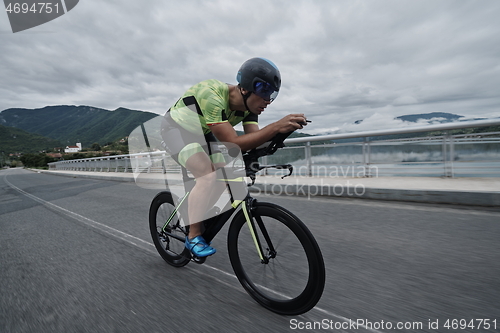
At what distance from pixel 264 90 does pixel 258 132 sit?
381 mm

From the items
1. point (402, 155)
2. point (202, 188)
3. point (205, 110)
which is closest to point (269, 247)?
point (202, 188)

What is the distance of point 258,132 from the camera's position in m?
1.93

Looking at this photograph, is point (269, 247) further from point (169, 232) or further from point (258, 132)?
point (169, 232)

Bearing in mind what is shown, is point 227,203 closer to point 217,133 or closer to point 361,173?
point 217,133

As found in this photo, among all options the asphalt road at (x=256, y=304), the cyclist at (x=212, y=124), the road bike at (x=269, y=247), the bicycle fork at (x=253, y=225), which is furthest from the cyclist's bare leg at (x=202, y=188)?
the asphalt road at (x=256, y=304)

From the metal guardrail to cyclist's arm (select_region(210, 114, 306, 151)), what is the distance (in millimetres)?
3276

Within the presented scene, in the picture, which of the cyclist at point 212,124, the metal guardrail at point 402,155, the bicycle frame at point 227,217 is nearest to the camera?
the cyclist at point 212,124

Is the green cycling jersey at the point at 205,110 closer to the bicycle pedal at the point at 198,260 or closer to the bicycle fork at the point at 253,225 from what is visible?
the bicycle fork at the point at 253,225

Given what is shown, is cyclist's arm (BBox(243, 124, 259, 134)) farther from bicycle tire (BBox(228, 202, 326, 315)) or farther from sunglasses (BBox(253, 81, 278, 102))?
bicycle tire (BBox(228, 202, 326, 315))

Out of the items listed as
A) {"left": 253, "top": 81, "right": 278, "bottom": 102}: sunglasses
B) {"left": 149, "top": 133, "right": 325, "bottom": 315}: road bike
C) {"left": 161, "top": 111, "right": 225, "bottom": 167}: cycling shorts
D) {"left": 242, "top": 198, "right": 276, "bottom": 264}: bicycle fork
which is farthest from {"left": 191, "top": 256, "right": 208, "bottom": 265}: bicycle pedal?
{"left": 253, "top": 81, "right": 278, "bottom": 102}: sunglasses

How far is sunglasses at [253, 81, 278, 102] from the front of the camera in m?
2.09

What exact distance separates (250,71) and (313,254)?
137 cm

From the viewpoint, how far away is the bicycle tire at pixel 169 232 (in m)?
2.85

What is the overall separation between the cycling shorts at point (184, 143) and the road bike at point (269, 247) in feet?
0.96
